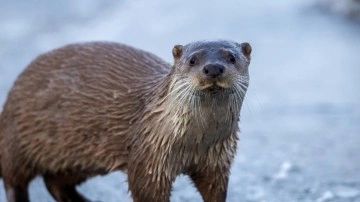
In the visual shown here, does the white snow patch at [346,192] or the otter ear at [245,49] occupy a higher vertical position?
the white snow patch at [346,192]

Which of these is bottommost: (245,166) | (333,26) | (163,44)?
(245,166)

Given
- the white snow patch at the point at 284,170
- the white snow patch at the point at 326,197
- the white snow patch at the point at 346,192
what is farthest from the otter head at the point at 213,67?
the white snow patch at the point at 284,170

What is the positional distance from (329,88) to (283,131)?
281 centimetres

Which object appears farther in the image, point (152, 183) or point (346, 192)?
point (346, 192)

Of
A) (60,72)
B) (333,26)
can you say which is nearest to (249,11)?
(333,26)

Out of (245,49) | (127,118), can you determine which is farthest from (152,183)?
(245,49)

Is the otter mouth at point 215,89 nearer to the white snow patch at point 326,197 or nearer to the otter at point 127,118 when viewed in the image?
the otter at point 127,118

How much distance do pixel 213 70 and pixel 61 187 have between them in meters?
1.81

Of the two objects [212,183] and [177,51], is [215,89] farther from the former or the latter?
[212,183]

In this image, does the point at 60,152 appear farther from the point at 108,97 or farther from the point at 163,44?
the point at 163,44

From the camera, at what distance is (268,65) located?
13664mm

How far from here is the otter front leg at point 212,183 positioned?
604cm

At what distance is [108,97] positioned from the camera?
21.2 feet

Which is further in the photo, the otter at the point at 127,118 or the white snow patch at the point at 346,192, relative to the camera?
the white snow patch at the point at 346,192
